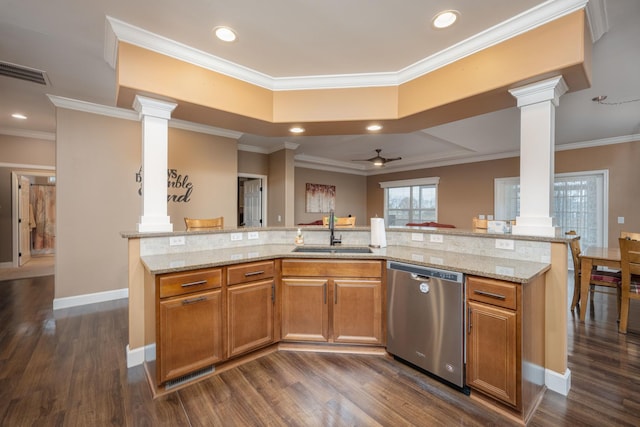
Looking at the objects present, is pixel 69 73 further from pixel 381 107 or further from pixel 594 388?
pixel 594 388

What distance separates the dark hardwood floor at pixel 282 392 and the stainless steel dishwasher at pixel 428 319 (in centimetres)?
15

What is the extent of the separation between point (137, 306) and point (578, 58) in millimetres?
3737

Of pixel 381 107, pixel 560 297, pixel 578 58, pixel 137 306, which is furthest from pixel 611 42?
pixel 137 306

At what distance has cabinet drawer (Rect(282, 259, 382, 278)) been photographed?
2.39 meters

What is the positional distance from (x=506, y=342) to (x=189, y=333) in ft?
6.98

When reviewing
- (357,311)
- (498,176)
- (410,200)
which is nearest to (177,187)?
(357,311)

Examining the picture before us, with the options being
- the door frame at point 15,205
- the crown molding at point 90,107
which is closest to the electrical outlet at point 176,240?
the crown molding at point 90,107

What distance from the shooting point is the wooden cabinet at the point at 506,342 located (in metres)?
1.62

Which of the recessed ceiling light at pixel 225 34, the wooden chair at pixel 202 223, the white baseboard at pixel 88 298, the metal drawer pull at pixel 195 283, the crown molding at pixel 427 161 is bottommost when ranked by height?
the white baseboard at pixel 88 298

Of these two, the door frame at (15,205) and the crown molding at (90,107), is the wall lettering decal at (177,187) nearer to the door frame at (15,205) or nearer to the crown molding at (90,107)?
the crown molding at (90,107)

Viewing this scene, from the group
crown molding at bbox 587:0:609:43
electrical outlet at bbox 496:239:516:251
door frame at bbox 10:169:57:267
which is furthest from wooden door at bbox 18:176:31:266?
crown molding at bbox 587:0:609:43

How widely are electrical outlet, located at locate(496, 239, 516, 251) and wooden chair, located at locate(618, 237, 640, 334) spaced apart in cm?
152

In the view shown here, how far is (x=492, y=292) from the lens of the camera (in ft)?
5.65

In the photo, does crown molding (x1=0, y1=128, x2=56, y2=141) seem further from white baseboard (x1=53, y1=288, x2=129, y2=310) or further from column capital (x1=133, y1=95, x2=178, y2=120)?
column capital (x1=133, y1=95, x2=178, y2=120)
